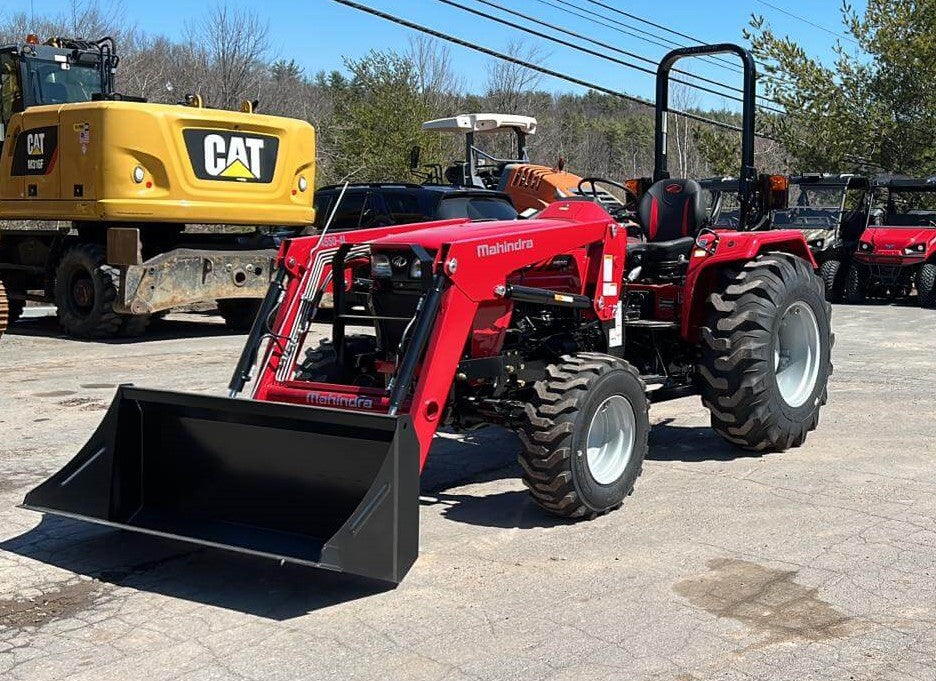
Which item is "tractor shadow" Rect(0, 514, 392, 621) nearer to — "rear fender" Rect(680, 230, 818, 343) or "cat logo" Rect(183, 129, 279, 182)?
"rear fender" Rect(680, 230, 818, 343)

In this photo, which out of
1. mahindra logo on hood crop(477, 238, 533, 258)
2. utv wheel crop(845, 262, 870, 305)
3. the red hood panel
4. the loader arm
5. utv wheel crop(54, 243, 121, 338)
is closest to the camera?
the loader arm

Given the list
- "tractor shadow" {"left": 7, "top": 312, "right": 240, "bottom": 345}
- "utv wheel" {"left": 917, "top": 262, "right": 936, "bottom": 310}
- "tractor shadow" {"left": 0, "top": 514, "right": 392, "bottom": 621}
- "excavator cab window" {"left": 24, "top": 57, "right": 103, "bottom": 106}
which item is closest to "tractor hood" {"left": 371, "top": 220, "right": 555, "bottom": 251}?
"tractor shadow" {"left": 0, "top": 514, "right": 392, "bottom": 621}

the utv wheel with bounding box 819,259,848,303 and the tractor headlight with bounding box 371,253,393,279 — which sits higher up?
the tractor headlight with bounding box 371,253,393,279

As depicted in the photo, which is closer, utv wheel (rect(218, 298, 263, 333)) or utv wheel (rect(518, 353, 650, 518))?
utv wheel (rect(518, 353, 650, 518))

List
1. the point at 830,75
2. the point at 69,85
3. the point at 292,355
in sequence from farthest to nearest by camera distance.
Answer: the point at 830,75
the point at 69,85
the point at 292,355

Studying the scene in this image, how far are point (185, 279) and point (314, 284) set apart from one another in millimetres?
7225

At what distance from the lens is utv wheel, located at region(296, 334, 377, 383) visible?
6109 mm

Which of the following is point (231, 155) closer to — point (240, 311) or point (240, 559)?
point (240, 311)

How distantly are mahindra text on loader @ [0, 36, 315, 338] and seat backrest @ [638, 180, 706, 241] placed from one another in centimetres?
684

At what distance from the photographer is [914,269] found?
63.9 feet

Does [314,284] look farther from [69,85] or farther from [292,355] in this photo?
[69,85]

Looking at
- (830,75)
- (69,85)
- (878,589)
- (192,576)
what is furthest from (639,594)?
(830,75)

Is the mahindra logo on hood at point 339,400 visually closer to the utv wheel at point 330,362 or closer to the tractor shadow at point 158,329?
the utv wheel at point 330,362

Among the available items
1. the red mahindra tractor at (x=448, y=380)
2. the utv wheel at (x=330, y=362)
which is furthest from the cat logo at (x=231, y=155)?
the utv wheel at (x=330, y=362)
